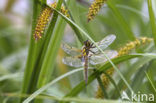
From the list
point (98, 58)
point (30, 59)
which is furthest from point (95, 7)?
point (30, 59)

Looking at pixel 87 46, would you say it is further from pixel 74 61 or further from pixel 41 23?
pixel 41 23

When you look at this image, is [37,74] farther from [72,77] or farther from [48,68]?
[72,77]

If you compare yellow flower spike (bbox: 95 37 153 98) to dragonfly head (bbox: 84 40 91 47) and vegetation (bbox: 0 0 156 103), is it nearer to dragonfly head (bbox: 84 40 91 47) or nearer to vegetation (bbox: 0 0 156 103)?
vegetation (bbox: 0 0 156 103)

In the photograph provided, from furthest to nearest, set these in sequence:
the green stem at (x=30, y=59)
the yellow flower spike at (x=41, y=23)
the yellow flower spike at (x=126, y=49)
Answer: the yellow flower spike at (x=126, y=49) → the green stem at (x=30, y=59) → the yellow flower spike at (x=41, y=23)

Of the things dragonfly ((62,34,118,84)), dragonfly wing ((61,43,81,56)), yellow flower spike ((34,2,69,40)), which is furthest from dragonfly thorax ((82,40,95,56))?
yellow flower spike ((34,2,69,40))

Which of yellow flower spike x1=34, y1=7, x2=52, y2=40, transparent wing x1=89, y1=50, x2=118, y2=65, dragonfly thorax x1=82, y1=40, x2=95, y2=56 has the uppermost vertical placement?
yellow flower spike x1=34, y1=7, x2=52, y2=40

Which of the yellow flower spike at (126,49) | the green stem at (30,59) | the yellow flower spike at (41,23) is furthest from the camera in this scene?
the yellow flower spike at (126,49)

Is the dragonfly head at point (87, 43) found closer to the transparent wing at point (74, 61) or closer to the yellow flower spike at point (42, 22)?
the transparent wing at point (74, 61)

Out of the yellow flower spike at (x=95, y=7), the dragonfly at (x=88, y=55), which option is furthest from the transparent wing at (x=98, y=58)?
the yellow flower spike at (x=95, y=7)

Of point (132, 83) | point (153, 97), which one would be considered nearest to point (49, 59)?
point (132, 83)
